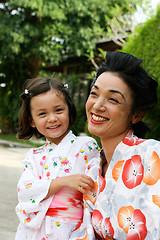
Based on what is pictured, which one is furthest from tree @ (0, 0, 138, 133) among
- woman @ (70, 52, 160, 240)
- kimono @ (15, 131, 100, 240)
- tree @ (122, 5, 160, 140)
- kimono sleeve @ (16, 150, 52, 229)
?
woman @ (70, 52, 160, 240)

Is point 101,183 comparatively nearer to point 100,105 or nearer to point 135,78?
point 100,105

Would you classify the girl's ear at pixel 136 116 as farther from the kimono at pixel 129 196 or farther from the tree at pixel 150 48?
the tree at pixel 150 48

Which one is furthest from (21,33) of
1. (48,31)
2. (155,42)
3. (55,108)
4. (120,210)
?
(120,210)

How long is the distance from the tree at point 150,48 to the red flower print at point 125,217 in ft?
4.51

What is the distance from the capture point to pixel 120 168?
4.73ft

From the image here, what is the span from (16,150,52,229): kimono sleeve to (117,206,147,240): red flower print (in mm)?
543

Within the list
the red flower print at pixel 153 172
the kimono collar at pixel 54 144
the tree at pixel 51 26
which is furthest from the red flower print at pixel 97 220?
the tree at pixel 51 26

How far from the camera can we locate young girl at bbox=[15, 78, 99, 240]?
5.78ft

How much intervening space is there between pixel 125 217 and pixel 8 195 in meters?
4.14

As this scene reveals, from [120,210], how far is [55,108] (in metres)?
0.82

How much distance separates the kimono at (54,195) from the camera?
1.77m

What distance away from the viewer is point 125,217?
1.34 m

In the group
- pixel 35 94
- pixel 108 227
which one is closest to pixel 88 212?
pixel 108 227

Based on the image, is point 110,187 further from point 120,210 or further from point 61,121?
point 61,121
